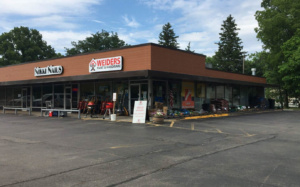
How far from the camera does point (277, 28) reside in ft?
109

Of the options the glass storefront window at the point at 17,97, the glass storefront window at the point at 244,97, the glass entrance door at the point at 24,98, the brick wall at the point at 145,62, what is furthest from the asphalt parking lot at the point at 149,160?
the glass storefront window at the point at 17,97

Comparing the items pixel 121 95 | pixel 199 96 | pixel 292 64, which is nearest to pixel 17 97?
pixel 121 95

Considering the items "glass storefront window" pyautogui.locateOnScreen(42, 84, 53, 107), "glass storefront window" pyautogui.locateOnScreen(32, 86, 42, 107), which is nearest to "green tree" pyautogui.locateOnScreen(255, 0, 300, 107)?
"glass storefront window" pyautogui.locateOnScreen(42, 84, 53, 107)

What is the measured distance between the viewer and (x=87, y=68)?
1962 cm

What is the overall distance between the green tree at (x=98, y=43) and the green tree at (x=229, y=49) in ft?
79.4

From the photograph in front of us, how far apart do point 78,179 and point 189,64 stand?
605 inches

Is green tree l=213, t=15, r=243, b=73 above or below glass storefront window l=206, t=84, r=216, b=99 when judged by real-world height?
above

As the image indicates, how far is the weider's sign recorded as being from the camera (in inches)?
682

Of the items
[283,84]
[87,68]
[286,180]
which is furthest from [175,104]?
[283,84]

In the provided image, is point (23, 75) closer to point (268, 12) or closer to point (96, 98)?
point (96, 98)

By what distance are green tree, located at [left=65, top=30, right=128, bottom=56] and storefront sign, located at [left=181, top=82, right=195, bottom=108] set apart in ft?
147

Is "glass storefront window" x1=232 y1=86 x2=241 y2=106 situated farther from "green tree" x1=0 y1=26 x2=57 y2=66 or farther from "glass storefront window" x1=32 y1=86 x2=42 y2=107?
"green tree" x1=0 y1=26 x2=57 y2=66

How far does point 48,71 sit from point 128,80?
8403 mm

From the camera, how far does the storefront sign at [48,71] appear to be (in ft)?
71.2
